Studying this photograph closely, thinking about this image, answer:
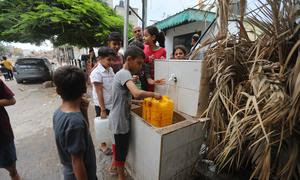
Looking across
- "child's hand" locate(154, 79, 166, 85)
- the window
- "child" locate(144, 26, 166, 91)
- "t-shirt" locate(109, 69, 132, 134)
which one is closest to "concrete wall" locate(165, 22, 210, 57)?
the window

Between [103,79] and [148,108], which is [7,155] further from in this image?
[148,108]

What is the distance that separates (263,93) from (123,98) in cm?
124

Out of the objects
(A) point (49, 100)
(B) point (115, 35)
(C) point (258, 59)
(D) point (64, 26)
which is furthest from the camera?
(D) point (64, 26)

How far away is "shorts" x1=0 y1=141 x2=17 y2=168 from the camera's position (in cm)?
193

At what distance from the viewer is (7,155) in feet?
6.44

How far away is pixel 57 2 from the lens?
22.7ft

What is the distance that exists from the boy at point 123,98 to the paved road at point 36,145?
688 millimetres

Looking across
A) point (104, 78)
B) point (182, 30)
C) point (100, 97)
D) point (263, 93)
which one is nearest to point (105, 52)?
point (104, 78)

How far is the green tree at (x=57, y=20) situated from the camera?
6371 mm

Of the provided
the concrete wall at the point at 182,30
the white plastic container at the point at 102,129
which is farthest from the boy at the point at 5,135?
the concrete wall at the point at 182,30

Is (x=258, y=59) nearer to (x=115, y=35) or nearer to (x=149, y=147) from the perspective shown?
(x=149, y=147)

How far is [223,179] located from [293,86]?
101cm

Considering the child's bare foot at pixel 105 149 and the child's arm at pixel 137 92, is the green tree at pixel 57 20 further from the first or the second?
the child's arm at pixel 137 92

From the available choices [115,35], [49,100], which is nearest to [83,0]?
[49,100]
